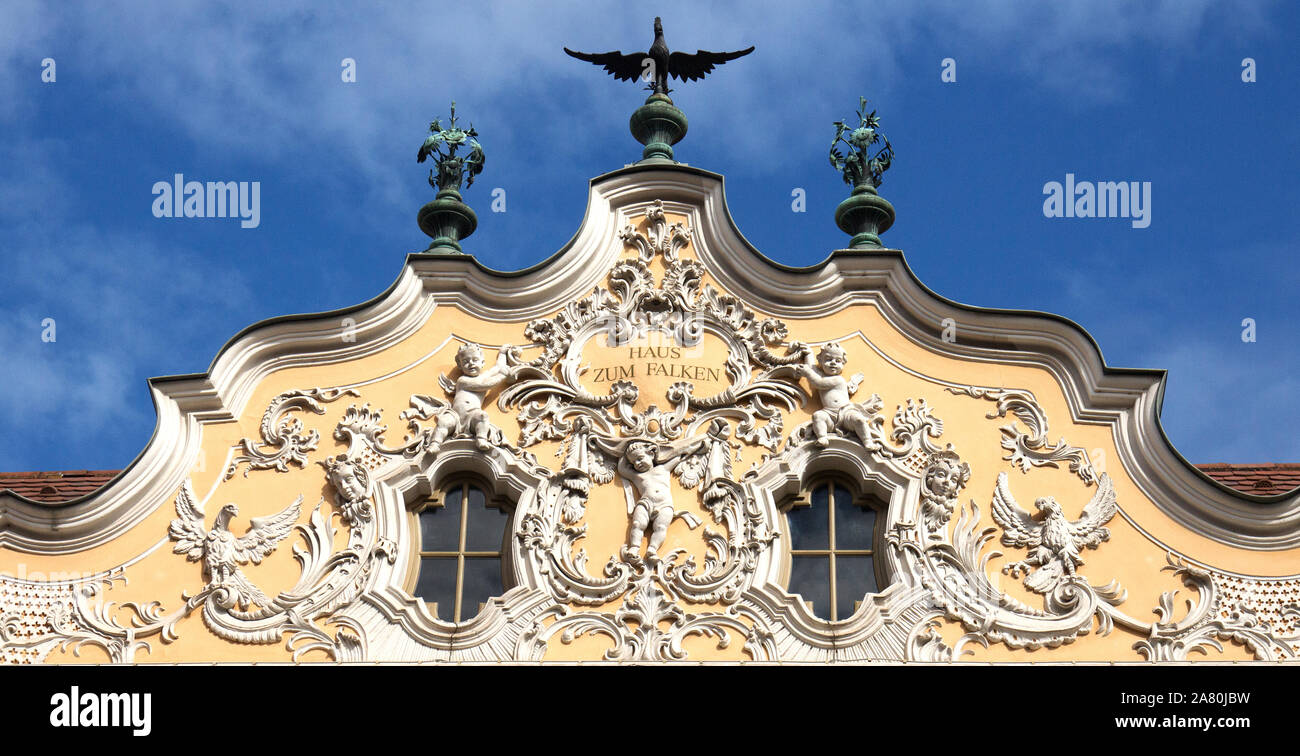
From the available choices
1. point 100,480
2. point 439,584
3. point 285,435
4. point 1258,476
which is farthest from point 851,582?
point 100,480

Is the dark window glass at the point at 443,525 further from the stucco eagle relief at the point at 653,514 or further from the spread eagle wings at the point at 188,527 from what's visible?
the spread eagle wings at the point at 188,527

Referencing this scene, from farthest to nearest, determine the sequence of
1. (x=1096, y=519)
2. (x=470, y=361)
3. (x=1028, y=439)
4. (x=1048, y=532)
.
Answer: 1. (x=470, y=361)
2. (x=1028, y=439)
3. (x=1096, y=519)
4. (x=1048, y=532)

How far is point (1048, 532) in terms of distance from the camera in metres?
12.6

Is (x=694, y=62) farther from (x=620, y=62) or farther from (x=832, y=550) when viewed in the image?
(x=832, y=550)

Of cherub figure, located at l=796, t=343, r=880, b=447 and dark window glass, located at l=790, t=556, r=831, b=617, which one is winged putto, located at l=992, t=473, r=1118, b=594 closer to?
cherub figure, located at l=796, t=343, r=880, b=447

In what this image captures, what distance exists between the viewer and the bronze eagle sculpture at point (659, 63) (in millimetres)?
15008

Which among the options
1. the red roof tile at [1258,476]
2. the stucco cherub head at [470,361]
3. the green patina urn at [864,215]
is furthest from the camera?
the green patina urn at [864,215]

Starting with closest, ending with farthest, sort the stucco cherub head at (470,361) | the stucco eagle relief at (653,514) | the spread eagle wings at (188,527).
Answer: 1. the stucco eagle relief at (653,514)
2. the spread eagle wings at (188,527)
3. the stucco cherub head at (470,361)

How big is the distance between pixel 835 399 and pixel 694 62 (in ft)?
11.2

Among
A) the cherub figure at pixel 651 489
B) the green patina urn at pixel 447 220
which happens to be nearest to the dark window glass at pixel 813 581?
the cherub figure at pixel 651 489

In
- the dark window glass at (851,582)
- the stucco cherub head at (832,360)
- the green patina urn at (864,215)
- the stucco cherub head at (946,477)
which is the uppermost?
the green patina urn at (864,215)

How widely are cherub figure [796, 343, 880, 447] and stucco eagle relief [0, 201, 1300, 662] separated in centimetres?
2
